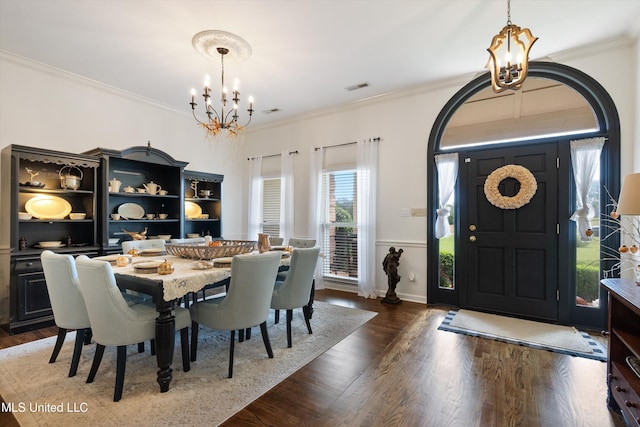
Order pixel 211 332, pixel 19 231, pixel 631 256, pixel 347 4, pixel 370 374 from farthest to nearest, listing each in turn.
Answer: pixel 19 231 → pixel 211 332 → pixel 631 256 → pixel 347 4 → pixel 370 374

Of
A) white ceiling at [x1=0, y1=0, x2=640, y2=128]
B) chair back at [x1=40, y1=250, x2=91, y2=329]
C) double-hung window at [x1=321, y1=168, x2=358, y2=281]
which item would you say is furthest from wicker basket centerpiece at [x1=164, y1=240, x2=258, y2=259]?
double-hung window at [x1=321, y1=168, x2=358, y2=281]

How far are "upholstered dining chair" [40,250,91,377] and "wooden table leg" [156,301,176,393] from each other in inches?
27.4

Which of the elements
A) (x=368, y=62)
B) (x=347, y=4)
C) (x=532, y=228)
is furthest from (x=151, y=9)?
(x=532, y=228)

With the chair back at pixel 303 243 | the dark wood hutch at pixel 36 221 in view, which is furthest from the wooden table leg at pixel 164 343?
the dark wood hutch at pixel 36 221

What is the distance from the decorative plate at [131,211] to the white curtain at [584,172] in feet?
18.6

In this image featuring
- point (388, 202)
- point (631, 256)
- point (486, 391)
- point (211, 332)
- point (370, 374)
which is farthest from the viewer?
point (388, 202)

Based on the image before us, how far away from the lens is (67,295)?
2223 millimetres

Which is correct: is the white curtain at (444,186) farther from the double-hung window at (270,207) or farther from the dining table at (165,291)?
the dining table at (165,291)

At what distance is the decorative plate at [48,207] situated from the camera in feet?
11.3

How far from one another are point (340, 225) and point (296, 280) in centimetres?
227

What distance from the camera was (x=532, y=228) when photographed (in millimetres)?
3543

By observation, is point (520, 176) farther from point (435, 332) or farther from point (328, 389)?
point (328, 389)

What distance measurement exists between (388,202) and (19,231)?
15.2 feet

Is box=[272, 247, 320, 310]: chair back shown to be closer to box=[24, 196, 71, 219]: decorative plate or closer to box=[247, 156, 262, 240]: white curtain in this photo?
box=[24, 196, 71, 219]: decorative plate
